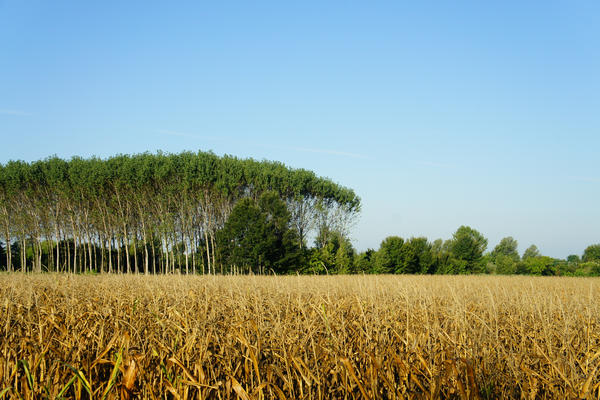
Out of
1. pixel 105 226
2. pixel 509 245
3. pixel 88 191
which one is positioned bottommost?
pixel 509 245

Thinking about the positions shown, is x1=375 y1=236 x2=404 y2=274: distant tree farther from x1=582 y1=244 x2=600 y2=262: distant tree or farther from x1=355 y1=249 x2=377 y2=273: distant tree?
x1=582 y1=244 x2=600 y2=262: distant tree

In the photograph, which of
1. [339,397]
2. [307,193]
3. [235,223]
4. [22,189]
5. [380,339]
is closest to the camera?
[339,397]

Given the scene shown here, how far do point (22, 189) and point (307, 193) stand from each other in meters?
26.5

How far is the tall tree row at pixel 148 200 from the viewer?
122 feet

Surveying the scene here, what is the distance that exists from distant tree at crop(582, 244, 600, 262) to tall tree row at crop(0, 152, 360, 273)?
5182cm

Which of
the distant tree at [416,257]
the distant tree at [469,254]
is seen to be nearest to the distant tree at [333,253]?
the distant tree at [416,257]

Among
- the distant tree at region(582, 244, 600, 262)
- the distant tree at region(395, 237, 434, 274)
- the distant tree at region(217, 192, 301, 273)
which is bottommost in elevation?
the distant tree at region(582, 244, 600, 262)

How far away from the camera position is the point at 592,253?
72.8 metres

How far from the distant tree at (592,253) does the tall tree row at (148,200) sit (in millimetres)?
51820

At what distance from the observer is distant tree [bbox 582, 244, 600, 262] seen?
70775 millimetres

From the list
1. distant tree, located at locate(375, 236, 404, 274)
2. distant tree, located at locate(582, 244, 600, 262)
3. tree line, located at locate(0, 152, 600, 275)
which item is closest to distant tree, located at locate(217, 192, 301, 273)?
tree line, located at locate(0, 152, 600, 275)

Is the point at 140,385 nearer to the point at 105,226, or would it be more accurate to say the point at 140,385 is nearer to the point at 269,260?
the point at 269,260

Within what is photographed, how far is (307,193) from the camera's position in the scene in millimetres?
42531

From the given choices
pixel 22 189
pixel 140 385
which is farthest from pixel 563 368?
pixel 22 189
